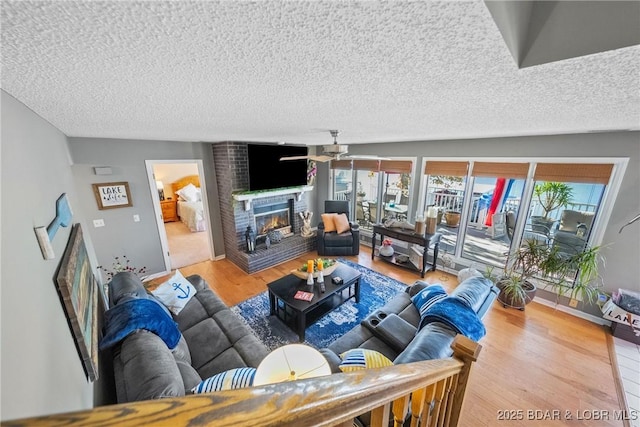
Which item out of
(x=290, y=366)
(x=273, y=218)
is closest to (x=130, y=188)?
(x=273, y=218)

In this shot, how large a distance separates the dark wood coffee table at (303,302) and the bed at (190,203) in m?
3.90

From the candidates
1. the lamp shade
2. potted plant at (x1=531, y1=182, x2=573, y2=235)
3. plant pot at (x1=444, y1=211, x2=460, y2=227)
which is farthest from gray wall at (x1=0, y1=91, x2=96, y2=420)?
plant pot at (x1=444, y1=211, x2=460, y2=227)

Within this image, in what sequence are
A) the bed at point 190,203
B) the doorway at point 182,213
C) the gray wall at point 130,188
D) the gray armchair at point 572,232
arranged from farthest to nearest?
1. the bed at point 190,203
2. the doorway at point 182,213
3. the gray wall at point 130,188
4. the gray armchair at point 572,232

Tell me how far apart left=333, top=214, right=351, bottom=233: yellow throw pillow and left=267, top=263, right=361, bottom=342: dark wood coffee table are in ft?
4.68

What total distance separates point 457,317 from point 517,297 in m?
1.95

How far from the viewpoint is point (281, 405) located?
40 cm

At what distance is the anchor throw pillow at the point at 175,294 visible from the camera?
2320mm

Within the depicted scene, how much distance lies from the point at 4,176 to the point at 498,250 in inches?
211

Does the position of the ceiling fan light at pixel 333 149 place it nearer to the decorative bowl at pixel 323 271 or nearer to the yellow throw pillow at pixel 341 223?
the decorative bowl at pixel 323 271

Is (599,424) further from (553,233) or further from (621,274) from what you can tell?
(553,233)

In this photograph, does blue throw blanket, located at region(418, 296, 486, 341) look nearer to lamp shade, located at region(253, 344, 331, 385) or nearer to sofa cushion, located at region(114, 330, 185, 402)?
lamp shade, located at region(253, 344, 331, 385)

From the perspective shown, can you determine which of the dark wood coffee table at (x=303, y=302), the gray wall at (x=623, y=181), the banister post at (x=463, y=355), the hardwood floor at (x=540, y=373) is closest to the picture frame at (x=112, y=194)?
the hardwood floor at (x=540, y=373)

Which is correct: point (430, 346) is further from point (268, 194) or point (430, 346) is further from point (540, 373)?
point (268, 194)

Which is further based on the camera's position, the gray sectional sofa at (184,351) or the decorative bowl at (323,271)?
the decorative bowl at (323,271)
